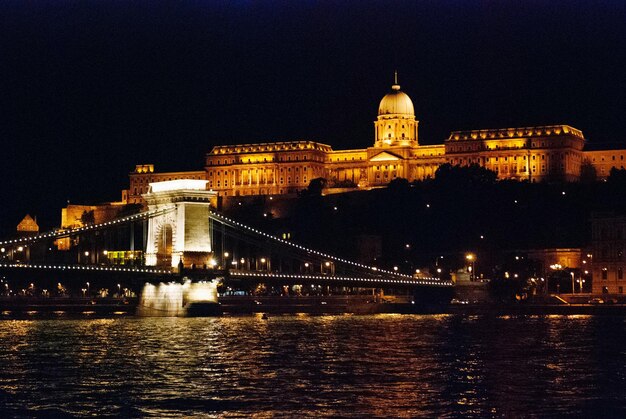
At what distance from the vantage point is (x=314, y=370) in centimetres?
4219

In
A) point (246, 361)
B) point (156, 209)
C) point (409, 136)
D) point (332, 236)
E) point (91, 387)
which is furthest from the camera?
point (409, 136)

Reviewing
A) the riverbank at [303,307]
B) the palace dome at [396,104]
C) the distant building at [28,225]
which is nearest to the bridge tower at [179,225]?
the riverbank at [303,307]

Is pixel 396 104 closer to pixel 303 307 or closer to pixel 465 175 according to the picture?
pixel 465 175

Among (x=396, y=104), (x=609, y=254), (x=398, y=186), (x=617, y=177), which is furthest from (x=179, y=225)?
(x=396, y=104)

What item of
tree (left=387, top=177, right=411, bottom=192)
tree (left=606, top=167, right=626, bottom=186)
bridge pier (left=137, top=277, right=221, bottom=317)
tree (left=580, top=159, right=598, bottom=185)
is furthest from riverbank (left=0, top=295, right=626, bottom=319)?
tree (left=580, top=159, right=598, bottom=185)

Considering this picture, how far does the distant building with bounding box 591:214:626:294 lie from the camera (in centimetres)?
9275

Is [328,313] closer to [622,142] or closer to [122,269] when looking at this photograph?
[122,269]

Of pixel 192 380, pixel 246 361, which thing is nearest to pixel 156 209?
pixel 246 361

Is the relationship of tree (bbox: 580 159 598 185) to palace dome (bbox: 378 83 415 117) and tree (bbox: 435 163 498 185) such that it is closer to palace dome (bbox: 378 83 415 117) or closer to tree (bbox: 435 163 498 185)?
tree (bbox: 435 163 498 185)

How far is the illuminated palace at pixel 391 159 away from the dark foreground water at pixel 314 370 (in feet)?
294

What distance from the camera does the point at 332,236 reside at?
126938mm

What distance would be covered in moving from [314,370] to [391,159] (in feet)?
397

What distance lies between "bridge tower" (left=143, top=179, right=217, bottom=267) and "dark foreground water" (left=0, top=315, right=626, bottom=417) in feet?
32.7

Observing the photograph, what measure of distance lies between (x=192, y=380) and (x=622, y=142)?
4756 inches
